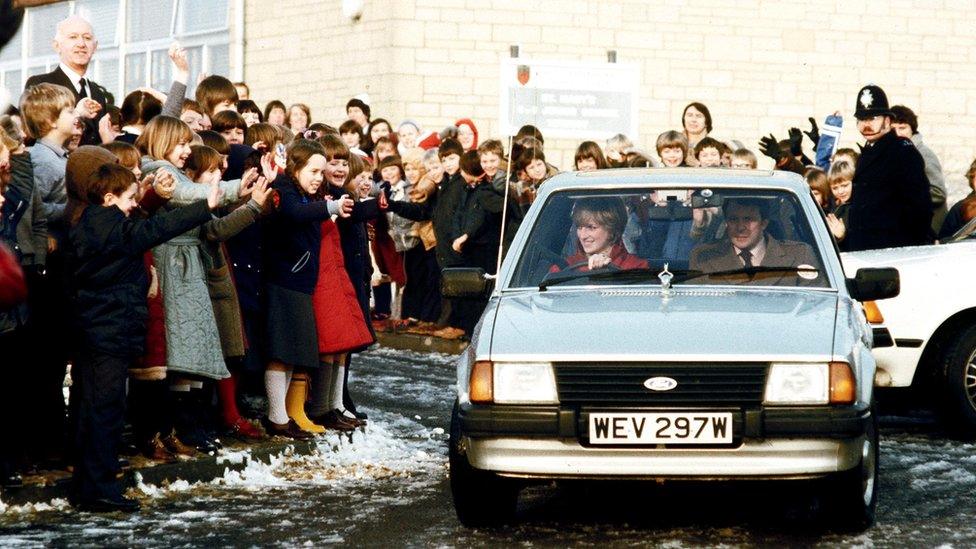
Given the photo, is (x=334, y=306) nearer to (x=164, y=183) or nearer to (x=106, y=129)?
(x=106, y=129)

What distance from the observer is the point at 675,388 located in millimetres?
7125

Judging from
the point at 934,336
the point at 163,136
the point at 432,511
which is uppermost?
the point at 163,136

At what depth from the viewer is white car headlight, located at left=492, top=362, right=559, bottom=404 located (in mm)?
7227

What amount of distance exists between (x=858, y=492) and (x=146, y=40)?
22860mm

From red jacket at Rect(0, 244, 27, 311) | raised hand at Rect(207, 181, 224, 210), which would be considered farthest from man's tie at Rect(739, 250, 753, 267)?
red jacket at Rect(0, 244, 27, 311)

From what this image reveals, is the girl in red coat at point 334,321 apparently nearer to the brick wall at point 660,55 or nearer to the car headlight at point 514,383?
the car headlight at point 514,383

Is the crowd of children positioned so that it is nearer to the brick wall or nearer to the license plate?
the license plate

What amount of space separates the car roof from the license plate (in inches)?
74.4

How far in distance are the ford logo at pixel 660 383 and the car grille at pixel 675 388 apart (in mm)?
13

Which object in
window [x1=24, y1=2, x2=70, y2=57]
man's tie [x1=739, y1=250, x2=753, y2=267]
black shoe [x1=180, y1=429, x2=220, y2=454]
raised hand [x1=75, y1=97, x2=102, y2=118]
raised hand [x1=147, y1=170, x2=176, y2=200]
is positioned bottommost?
black shoe [x1=180, y1=429, x2=220, y2=454]

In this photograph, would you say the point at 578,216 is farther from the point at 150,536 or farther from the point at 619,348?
the point at 150,536

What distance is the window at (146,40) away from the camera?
1043 inches

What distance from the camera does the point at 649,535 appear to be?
7.58 m

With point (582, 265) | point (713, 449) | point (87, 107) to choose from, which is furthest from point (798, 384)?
point (87, 107)
